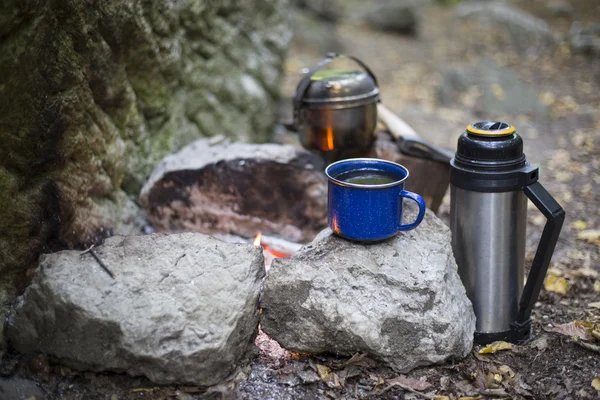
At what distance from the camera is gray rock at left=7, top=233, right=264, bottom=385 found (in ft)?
8.86

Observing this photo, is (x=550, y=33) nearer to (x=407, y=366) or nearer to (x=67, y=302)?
(x=407, y=366)

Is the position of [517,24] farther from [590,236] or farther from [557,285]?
[557,285]

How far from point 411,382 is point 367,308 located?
41cm

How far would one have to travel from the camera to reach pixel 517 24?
37.6ft

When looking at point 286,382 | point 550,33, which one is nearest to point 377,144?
point 286,382

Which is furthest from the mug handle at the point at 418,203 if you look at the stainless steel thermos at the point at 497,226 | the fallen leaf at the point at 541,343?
the fallen leaf at the point at 541,343

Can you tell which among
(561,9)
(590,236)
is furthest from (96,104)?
(561,9)

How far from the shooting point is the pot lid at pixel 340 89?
4133 millimetres

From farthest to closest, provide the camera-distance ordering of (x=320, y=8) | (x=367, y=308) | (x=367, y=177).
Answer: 1. (x=320, y=8)
2. (x=367, y=177)
3. (x=367, y=308)

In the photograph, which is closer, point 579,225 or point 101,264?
point 101,264

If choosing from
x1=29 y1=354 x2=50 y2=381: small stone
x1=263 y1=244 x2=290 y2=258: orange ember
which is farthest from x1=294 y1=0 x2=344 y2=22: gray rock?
Result: x1=29 y1=354 x2=50 y2=381: small stone

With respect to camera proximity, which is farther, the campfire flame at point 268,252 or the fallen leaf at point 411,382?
the campfire flame at point 268,252

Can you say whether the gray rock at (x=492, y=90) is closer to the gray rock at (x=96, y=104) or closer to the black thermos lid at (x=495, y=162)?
the gray rock at (x=96, y=104)

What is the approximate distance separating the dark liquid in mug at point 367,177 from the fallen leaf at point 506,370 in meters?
1.07
